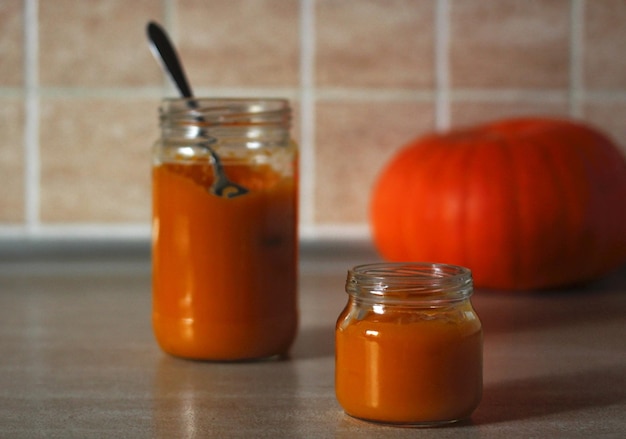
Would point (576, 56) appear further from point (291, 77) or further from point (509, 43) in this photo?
point (291, 77)

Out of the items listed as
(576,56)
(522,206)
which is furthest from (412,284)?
(576,56)

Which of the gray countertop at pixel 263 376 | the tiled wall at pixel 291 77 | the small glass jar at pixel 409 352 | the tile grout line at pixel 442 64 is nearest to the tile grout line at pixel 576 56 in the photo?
the tiled wall at pixel 291 77

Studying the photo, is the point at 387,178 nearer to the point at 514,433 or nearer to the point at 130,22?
the point at 130,22

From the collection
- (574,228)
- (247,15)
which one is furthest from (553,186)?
(247,15)

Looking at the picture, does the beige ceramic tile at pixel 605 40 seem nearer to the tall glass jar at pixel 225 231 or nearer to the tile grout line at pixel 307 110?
the tile grout line at pixel 307 110

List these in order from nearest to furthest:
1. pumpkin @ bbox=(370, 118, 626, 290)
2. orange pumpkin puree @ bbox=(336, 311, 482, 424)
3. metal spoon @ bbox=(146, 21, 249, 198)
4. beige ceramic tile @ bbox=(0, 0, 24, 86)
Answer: orange pumpkin puree @ bbox=(336, 311, 482, 424) → metal spoon @ bbox=(146, 21, 249, 198) → pumpkin @ bbox=(370, 118, 626, 290) → beige ceramic tile @ bbox=(0, 0, 24, 86)

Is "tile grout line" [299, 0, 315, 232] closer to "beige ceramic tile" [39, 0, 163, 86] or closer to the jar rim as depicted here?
"beige ceramic tile" [39, 0, 163, 86]

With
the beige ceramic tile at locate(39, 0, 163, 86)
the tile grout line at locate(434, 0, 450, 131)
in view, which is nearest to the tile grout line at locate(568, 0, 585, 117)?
the tile grout line at locate(434, 0, 450, 131)
